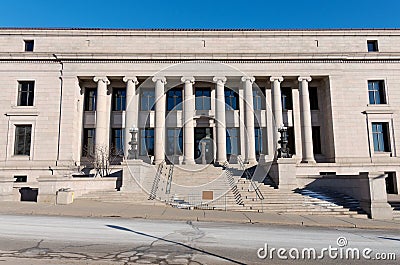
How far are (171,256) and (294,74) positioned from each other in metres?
28.4

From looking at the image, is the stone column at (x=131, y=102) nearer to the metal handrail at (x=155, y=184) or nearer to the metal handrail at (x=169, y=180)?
the metal handrail at (x=155, y=184)

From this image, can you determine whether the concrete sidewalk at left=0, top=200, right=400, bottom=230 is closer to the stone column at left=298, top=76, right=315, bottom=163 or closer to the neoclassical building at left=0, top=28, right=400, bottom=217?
the neoclassical building at left=0, top=28, right=400, bottom=217

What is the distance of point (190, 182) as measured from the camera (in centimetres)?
2219

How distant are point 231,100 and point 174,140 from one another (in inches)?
309

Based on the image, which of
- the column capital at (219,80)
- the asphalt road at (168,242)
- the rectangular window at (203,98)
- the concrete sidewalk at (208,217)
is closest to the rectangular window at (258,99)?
the column capital at (219,80)

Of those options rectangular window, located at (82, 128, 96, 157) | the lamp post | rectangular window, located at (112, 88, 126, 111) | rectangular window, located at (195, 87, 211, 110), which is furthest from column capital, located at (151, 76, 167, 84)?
the lamp post

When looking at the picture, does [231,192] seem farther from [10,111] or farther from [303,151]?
[10,111]

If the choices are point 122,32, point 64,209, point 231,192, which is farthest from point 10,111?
point 231,192

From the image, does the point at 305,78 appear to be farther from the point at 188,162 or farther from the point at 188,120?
the point at 188,162

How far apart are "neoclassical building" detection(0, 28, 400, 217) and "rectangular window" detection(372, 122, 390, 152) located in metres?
0.11

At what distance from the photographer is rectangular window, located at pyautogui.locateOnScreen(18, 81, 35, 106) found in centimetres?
3058

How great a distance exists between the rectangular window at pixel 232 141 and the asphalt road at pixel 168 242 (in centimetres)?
2030

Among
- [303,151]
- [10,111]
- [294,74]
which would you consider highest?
[294,74]

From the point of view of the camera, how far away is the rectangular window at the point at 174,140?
3195 cm
